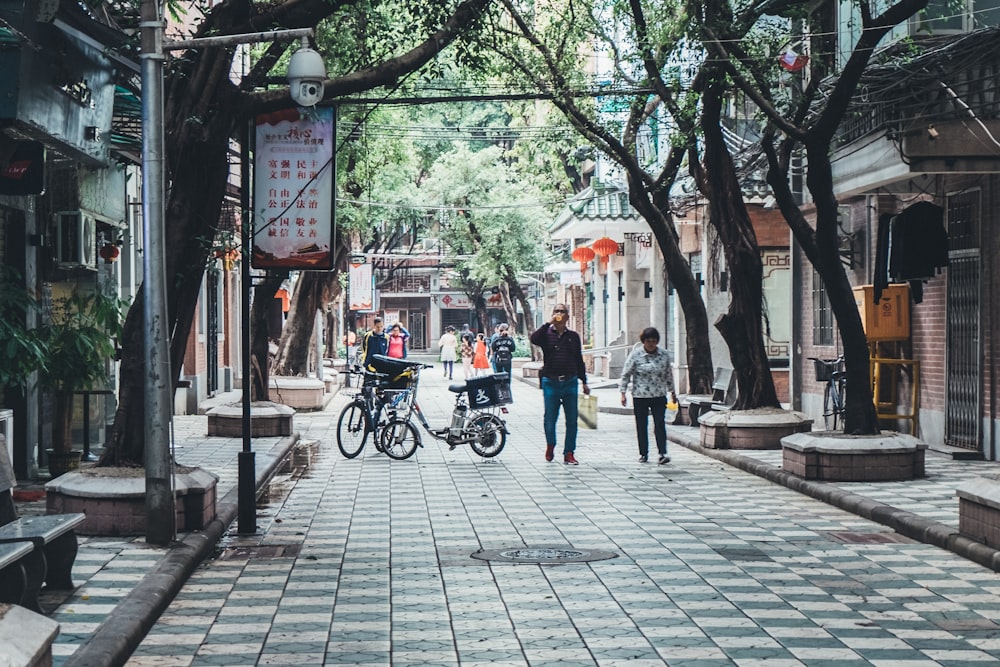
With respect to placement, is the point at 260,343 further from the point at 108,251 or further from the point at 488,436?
the point at 488,436

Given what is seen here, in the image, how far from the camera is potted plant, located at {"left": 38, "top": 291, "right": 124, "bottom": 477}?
15.4m

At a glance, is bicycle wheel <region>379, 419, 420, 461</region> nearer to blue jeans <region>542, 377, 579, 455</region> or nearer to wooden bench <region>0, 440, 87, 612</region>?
blue jeans <region>542, 377, 579, 455</region>

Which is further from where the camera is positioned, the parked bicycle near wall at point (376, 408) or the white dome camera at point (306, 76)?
the parked bicycle near wall at point (376, 408)

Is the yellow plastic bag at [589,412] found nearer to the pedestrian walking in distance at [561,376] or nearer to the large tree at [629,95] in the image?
the large tree at [629,95]

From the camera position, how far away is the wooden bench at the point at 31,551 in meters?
7.05

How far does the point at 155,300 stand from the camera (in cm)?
1040

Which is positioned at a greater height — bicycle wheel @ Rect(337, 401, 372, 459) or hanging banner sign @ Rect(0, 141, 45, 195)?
hanging banner sign @ Rect(0, 141, 45, 195)

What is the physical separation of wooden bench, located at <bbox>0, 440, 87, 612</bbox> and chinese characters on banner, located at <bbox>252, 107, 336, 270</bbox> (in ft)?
16.4

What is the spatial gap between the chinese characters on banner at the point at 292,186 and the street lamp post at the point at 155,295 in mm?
2617

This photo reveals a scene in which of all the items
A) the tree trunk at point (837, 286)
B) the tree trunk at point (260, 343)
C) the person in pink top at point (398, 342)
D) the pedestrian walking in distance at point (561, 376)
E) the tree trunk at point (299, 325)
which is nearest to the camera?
the tree trunk at point (837, 286)

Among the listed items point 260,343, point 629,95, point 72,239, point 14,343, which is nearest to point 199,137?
point 14,343

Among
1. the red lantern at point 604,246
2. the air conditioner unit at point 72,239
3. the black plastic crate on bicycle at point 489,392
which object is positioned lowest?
the black plastic crate on bicycle at point 489,392

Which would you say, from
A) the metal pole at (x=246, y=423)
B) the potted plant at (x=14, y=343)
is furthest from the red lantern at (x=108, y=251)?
the metal pole at (x=246, y=423)

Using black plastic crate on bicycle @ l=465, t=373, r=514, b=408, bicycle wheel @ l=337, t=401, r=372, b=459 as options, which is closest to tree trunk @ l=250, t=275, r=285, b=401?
bicycle wheel @ l=337, t=401, r=372, b=459
